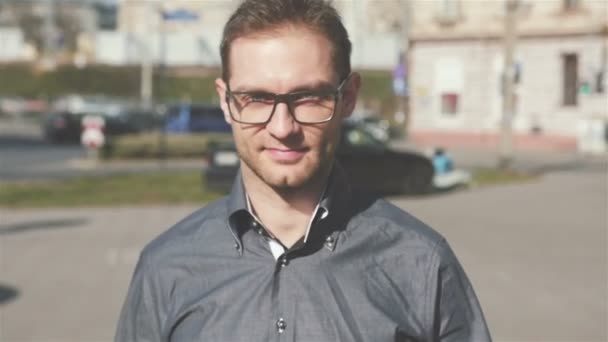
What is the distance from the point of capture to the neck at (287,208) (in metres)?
2.73

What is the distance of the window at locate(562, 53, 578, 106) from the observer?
4556 cm

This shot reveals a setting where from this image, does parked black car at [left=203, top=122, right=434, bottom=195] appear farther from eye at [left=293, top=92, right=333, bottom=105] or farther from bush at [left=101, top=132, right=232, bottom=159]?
eye at [left=293, top=92, right=333, bottom=105]

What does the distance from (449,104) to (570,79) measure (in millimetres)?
5489

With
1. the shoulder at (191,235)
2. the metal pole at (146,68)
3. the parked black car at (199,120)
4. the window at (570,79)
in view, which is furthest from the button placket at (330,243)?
the metal pole at (146,68)

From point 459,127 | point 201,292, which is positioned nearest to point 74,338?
point 201,292

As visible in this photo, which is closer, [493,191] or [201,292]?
[201,292]

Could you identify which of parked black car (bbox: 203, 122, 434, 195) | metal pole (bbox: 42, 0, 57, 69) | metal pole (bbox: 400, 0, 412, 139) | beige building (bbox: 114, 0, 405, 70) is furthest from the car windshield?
metal pole (bbox: 42, 0, 57, 69)

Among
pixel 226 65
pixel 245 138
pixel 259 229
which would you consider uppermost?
pixel 226 65

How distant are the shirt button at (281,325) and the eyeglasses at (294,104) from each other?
1.54 feet

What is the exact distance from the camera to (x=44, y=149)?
42312 mm

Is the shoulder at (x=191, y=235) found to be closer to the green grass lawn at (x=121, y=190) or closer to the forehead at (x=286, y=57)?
the forehead at (x=286, y=57)

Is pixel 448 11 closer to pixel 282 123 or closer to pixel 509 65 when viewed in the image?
pixel 509 65

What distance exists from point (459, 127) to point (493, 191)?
24.2m

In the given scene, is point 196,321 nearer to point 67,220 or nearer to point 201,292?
point 201,292
